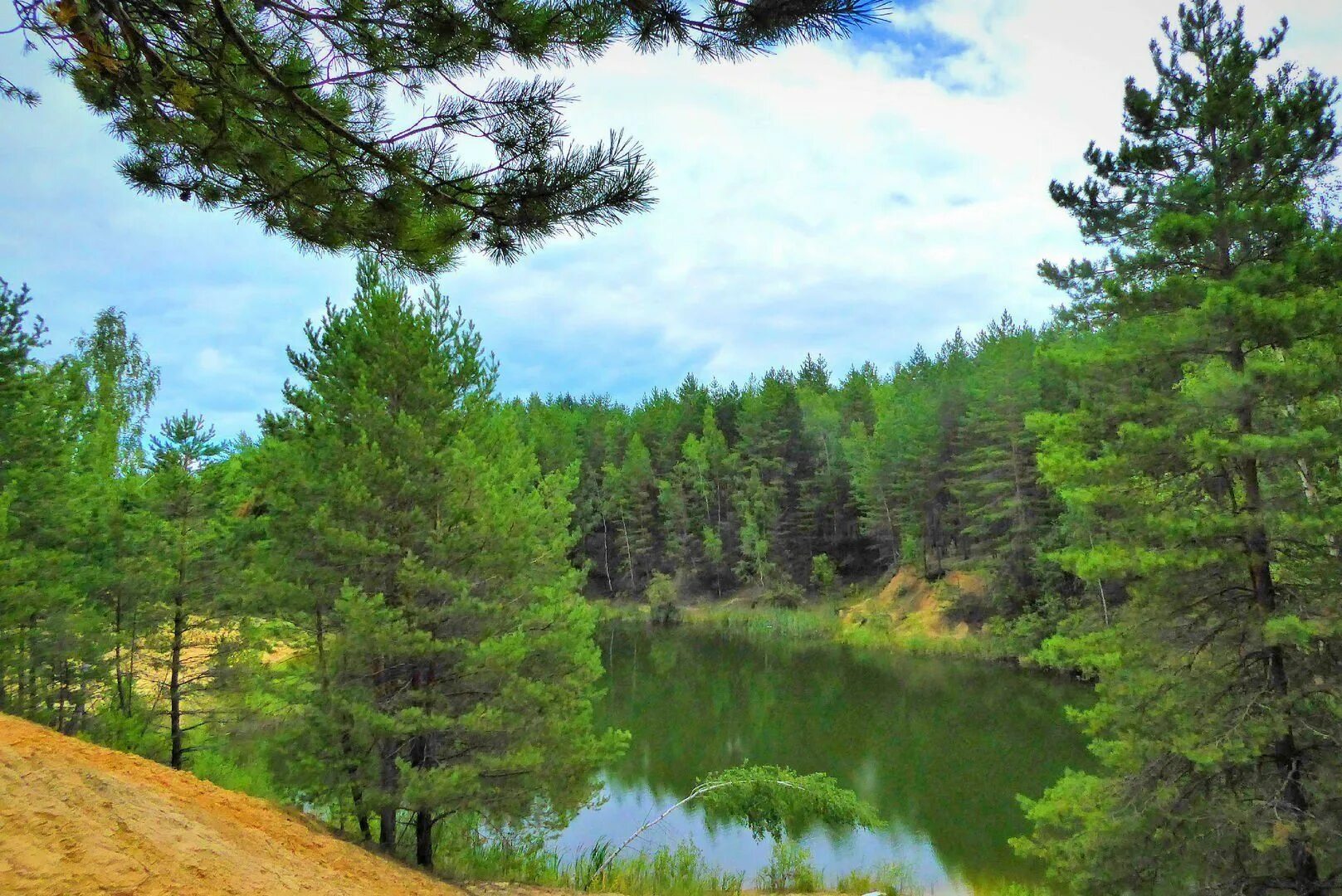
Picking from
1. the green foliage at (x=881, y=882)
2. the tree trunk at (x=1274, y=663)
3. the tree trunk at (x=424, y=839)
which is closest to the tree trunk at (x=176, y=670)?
the tree trunk at (x=424, y=839)

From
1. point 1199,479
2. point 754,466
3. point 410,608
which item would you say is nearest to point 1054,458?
point 1199,479

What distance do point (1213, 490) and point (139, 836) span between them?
10437mm

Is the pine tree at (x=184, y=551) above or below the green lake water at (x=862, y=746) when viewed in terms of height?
above

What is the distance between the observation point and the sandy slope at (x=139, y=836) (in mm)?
4102

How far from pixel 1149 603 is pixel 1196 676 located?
2.67 ft

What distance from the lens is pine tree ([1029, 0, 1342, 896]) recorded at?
290 inches

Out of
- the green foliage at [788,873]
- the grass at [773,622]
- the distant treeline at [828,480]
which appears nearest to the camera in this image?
the green foliage at [788,873]

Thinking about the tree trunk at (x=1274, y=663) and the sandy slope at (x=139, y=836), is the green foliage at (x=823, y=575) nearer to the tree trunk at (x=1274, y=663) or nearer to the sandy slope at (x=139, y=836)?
the tree trunk at (x=1274, y=663)

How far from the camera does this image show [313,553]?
31.1 feet

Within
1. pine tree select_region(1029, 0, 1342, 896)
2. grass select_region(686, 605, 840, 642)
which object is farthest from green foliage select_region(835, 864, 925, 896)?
grass select_region(686, 605, 840, 642)

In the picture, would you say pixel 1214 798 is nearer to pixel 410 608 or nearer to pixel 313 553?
pixel 410 608

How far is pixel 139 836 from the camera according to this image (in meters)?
4.82

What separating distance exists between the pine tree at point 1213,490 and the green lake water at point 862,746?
4.36 meters

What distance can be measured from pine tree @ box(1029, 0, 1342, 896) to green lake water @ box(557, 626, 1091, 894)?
436 cm
